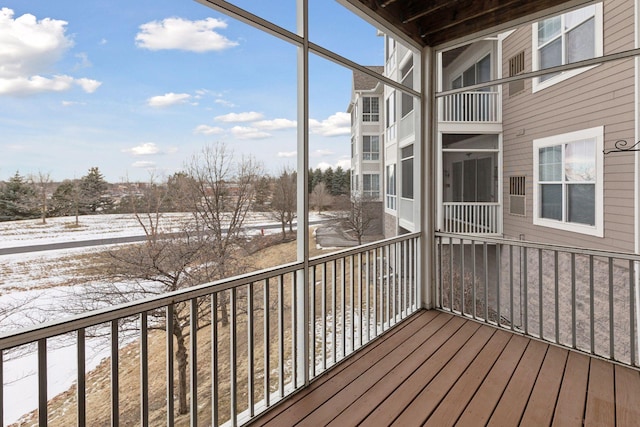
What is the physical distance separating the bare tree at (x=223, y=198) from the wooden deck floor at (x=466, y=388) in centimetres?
223

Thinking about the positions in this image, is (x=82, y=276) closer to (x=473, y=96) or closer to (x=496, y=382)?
(x=496, y=382)

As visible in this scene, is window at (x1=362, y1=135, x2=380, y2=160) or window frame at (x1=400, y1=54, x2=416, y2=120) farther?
window at (x1=362, y1=135, x2=380, y2=160)

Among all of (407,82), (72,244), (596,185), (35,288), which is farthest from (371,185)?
(35,288)

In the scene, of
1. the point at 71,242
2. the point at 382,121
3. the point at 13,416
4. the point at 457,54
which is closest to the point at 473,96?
the point at 457,54

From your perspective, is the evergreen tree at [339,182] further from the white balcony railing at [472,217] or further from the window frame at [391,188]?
the window frame at [391,188]

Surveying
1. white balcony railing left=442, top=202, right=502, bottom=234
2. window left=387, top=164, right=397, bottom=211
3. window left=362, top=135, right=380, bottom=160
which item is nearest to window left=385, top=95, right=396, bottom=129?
window left=362, top=135, right=380, bottom=160

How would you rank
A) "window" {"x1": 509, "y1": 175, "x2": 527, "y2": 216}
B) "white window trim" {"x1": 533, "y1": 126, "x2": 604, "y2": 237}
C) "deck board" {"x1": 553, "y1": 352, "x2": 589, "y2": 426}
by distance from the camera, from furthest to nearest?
"window" {"x1": 509, "y1": 175, "x2": 527, "y2": 216}, "white window trim" {"x1": 533, "y1": 126, "x2": 604, "y2": 237}, "deck board" {"x1": 553, "y1": 352, "x2": 589, "y2": 426}

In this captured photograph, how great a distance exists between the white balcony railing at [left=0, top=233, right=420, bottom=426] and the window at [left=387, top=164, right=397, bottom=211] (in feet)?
14.7

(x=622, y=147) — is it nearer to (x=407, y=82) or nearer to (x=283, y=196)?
(x=283, y=196)

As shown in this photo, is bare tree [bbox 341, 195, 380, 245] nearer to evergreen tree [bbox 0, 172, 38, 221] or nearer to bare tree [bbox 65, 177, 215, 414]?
bare tree [bbox 65, 177, 215, 414]

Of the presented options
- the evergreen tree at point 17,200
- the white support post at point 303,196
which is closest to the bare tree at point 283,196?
the white support post at point 303,196

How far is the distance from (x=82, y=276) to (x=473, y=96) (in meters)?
6.64

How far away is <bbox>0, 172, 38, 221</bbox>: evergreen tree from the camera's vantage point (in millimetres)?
1661

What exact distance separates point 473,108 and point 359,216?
2.95 metres
